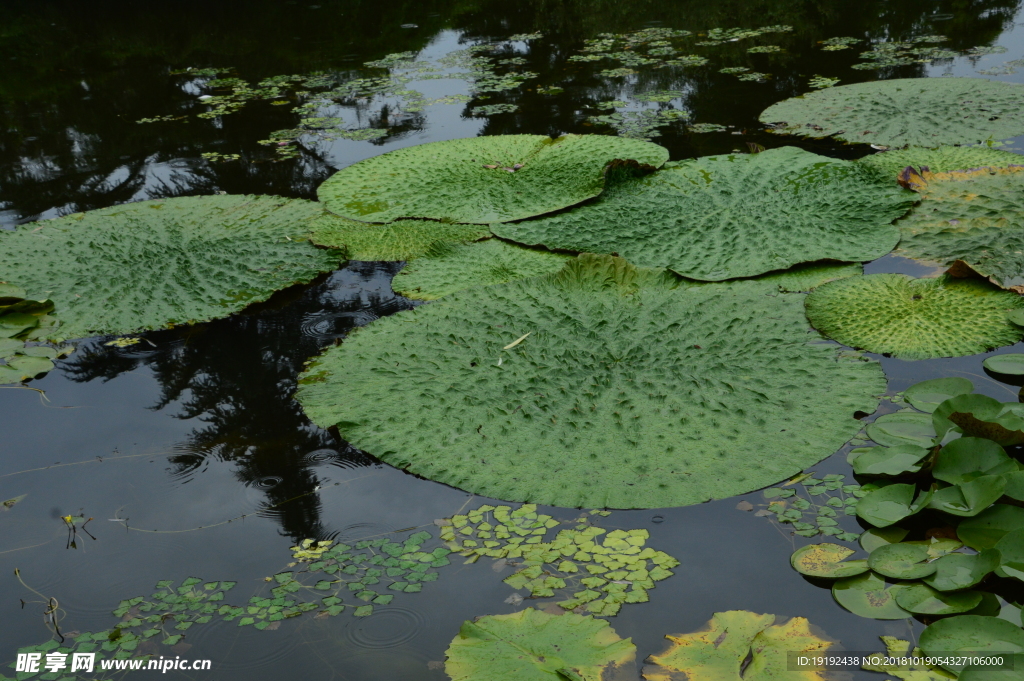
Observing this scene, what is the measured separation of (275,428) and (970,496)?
5.73 ft

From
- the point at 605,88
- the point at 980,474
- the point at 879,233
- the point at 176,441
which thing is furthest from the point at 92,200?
the point at 980,474

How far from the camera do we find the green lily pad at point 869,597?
1453 millimetres

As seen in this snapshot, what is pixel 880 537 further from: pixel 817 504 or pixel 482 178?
pixel 482 178

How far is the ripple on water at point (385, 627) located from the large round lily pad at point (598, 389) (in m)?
0.38

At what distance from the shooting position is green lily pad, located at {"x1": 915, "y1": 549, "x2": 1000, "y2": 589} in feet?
4.69

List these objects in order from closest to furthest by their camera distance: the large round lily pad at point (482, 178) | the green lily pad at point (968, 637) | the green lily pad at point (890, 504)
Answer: the green lily pad at point (968, 637)
the green lily pad at point (890, 504)
the large round lily pad at point (482, 178)

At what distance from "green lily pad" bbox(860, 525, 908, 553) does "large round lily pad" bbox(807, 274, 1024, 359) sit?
75cm

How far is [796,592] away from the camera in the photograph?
154 centimetres

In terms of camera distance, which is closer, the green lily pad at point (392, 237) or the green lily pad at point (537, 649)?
the green lily pad at point (537, 649)

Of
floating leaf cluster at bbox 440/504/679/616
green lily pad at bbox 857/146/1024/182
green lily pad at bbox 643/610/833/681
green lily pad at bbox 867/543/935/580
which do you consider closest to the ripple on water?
floating leaf cluster at bbox 440/504/679/616

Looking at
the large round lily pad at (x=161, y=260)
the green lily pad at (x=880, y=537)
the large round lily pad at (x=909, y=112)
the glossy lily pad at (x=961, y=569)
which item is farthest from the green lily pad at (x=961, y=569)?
the large round lily pad at (x=909, y=112)

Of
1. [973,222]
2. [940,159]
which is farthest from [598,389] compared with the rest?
[940,159]

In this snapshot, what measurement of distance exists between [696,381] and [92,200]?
3391mm
